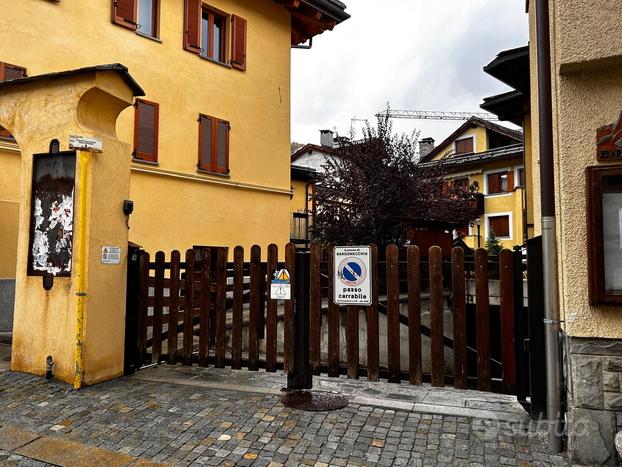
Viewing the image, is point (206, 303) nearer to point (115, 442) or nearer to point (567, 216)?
point (115, 442)

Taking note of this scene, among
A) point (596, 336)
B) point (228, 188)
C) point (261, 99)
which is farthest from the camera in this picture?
point (261, 99)

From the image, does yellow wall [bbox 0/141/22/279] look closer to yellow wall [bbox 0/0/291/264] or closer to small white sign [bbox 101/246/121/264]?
yellow wall [bbox 0/0/291/264]

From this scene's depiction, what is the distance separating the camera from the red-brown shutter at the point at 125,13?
440 inches

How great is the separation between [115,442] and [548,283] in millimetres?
3646

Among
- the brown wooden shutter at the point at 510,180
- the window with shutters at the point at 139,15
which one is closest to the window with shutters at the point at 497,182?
the brown wooden shutter at the point at 510,180

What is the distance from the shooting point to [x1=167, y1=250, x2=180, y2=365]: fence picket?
593 cm

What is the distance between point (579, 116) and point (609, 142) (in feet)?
0.92

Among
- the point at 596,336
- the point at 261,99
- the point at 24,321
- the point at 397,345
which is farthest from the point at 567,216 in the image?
the point at 261,99

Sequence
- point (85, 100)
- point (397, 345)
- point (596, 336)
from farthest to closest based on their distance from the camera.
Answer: point (85, 100) < point (397, 345) < point (596, 336)

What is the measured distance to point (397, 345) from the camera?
4.94 metres

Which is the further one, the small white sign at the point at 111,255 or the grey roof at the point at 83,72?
the small white sign at the point at 111,255

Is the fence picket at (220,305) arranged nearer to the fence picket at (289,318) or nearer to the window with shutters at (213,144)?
the fence picket at (289,318)

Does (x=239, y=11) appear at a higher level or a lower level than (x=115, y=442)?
higher

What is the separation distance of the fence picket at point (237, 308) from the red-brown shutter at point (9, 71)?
6.96 metres
